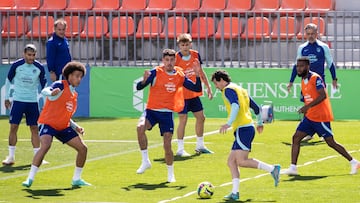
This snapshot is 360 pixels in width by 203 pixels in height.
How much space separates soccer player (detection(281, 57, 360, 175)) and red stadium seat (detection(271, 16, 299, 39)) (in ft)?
31.3

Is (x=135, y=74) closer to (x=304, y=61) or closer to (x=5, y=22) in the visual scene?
(x=5, y=22)

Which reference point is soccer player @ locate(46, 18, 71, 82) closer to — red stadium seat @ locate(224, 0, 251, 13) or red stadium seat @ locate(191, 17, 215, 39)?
red stadium seat @ locate(191, 17, 215, 39)

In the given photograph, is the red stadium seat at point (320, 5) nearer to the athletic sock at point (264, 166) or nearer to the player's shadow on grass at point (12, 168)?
the player's shadow on grass at point (12, 168)

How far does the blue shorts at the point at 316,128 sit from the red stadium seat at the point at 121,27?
1131 centimetres

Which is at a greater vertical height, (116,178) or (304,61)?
(304,61)

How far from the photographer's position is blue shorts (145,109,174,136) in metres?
16.4

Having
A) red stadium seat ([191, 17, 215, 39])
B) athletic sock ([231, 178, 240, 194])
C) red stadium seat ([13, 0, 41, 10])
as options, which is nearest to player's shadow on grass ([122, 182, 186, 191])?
athletic sock ([231, 178, 240, 194])

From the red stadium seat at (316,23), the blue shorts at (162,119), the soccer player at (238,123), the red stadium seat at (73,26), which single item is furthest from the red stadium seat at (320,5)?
the soccer player at (238,123)

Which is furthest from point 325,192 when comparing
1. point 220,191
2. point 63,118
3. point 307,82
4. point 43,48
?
point 43,48

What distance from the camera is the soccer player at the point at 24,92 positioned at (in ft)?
Answer: 59.6

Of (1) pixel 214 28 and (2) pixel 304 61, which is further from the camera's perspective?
(1) pixel 214 28

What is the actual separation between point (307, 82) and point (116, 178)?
327cm

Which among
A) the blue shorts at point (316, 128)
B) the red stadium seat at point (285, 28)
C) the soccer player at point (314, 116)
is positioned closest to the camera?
the soccer player at point (314, 116)

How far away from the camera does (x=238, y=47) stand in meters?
26.5
